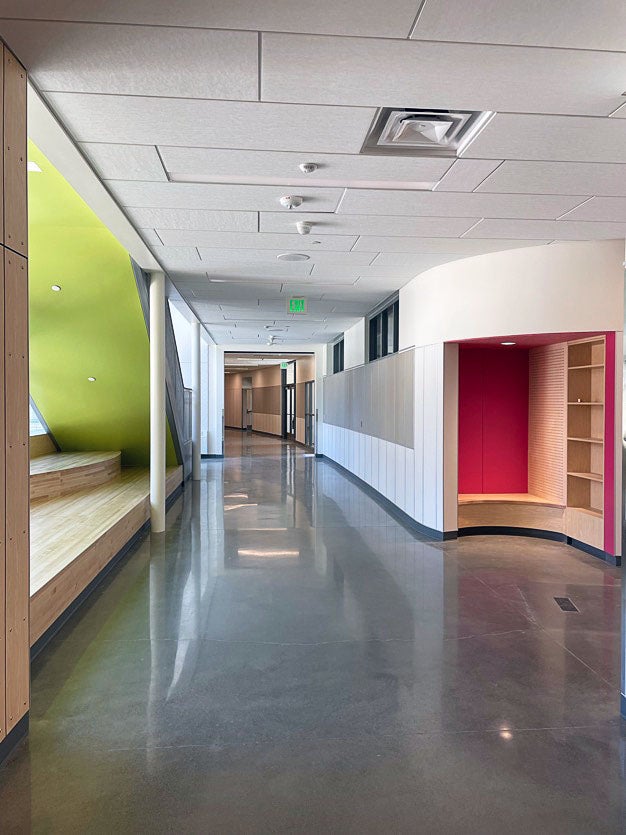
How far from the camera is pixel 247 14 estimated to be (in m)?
2.43

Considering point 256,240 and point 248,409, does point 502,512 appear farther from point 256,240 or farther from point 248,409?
point 248,409

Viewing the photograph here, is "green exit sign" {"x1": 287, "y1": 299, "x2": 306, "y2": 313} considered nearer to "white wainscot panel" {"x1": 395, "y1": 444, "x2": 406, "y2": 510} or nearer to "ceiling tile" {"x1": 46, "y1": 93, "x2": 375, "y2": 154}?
"white wainscot panel" {"x1": 395, "y1": 444, "x2": 406, "y2": 510}

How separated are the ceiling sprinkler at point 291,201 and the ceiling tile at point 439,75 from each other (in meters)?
1.47

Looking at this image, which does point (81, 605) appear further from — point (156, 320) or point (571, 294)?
point (571, 294)

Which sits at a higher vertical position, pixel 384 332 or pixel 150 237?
pixel 150 237

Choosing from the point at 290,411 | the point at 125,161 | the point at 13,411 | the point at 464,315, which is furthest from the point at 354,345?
the point at 290,411

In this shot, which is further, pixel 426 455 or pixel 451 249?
pixel 426 455

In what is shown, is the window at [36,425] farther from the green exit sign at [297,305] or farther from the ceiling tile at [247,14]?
the ceiling tile at [247,14]

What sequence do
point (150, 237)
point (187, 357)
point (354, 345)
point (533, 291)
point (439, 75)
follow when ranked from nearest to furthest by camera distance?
point (439, 75) < point (150, 237) < point (533, 291) < point (354, 345) < point (187, 357)

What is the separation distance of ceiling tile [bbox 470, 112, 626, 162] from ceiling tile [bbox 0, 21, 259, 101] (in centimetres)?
143

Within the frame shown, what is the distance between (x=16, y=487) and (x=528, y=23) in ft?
9.81

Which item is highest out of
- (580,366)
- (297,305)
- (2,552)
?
(297,305)

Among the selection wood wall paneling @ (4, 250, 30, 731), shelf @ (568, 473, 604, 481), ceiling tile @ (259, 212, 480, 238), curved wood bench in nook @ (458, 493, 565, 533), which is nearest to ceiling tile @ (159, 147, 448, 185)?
ceiling tile @ (259, 212, 480, 238)

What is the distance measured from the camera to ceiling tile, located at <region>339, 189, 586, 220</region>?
14.9 feet
